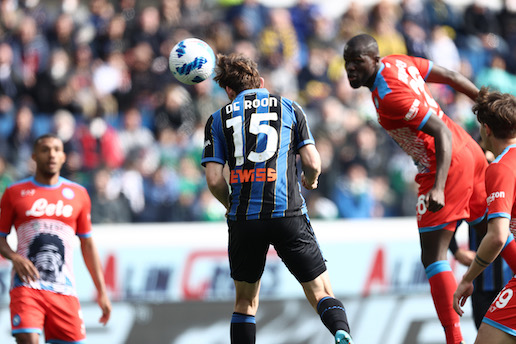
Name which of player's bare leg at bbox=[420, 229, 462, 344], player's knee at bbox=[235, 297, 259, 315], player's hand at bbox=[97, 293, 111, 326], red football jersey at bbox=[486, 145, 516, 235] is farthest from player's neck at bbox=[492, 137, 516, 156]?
player's hand at bbox=[97, 293, 111, 326]

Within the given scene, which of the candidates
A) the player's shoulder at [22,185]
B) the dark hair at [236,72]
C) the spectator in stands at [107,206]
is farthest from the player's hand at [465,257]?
the spectator in stands at [107,206]

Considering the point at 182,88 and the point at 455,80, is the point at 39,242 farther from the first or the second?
the point at 182,88

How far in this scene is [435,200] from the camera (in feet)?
19.3

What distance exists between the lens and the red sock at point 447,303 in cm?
628

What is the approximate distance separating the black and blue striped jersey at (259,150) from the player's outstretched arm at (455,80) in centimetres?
141

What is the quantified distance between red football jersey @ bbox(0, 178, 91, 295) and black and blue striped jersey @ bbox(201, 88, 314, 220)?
2022mm

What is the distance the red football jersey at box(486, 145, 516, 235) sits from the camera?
4973mm

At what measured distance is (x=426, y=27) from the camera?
16172 mm

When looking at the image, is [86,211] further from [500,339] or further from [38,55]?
[38,55]

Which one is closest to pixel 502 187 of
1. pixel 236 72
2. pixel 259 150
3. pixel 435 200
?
pixel 435 200

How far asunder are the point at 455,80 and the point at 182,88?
7131 millimetres

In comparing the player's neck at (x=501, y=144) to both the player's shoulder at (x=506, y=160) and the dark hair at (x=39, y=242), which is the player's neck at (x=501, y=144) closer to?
the player's shoulder at (x=506, y=160)

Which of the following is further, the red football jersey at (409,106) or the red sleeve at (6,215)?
the red sleeve at (6,215)

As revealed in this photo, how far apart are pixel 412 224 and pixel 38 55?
7.21 m
